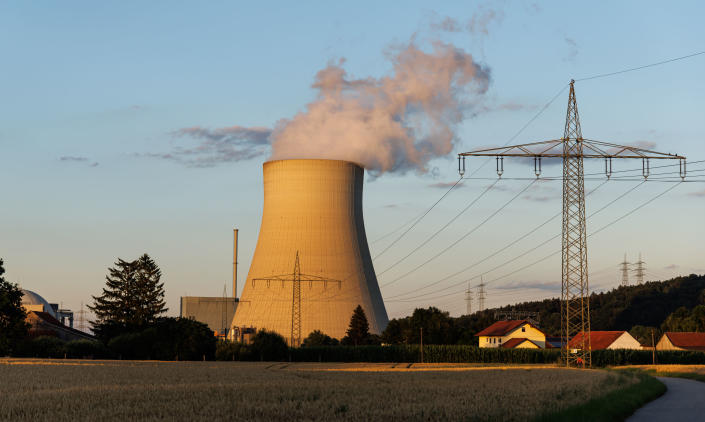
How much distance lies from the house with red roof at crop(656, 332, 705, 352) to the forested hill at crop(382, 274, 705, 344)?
7013 mm

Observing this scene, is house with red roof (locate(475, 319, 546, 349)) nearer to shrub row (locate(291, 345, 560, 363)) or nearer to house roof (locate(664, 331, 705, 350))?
house roof (locate(664, 331, 705, 350))

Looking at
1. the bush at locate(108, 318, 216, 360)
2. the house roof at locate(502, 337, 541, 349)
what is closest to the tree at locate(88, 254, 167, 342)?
the bush at locate(108, 318, 216, 360)

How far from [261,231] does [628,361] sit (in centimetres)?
2545

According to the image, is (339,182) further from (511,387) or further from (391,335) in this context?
(511,387)

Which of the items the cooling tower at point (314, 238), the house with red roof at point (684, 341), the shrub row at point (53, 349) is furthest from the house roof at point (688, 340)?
the shrub row at point (53, 349)

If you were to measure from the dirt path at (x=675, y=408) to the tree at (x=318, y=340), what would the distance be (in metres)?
37.9

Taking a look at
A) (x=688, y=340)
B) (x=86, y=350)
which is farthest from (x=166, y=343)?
(x=688, y=340)

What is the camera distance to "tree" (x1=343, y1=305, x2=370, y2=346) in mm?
55444

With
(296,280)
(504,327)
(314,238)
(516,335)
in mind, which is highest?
(314,238)

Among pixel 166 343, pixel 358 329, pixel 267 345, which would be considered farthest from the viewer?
pixel 358 329

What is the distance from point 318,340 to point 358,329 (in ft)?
10.4

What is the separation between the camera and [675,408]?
58.1 ft

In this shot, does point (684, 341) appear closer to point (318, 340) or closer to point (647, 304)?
point (318, 340)

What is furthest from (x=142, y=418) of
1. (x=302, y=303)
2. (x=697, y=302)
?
(x=697, y=302)
